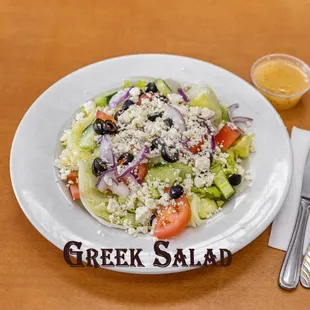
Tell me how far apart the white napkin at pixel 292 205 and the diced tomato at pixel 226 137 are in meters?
0.27

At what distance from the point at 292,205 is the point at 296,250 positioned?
0.20 m

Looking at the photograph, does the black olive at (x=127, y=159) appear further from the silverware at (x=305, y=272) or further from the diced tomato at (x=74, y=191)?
the silverware at (x=305, y=272)

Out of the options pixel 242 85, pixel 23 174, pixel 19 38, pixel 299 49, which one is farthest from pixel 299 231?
pixel 19 38

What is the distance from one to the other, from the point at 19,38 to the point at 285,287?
1.77m

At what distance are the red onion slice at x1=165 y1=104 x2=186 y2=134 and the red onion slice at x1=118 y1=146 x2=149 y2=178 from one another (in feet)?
0.52

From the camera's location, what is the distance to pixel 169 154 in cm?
169

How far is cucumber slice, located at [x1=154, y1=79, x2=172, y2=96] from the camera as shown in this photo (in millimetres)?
1949

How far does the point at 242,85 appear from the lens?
203cm

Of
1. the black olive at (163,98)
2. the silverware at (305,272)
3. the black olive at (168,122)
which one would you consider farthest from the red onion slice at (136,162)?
the silverware at (305,272)

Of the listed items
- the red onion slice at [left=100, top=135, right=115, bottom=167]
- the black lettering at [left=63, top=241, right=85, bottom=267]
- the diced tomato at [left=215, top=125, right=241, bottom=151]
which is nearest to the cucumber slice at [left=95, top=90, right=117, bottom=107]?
the red onion slice at [left=100, top=135, right=115, bottom=167]

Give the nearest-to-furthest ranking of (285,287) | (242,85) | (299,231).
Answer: (285,287)
(299,231)
(242,85)

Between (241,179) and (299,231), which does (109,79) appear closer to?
(241,179)

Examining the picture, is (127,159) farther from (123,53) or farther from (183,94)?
(123,53)

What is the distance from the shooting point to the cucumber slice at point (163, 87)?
76.7 inches
